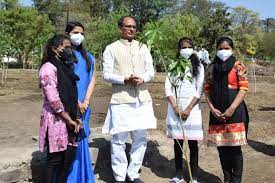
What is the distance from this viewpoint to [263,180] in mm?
4984

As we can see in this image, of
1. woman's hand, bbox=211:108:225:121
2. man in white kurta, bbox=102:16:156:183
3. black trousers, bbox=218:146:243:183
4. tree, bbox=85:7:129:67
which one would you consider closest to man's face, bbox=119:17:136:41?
man in white kurta, bbox=102:16:156:183

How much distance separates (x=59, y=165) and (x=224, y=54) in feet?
6.86

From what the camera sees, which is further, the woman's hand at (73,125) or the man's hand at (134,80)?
the man's hand at (134,80)

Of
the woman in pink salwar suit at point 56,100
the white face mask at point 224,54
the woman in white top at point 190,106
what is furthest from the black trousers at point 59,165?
the white face mask at point 224,54

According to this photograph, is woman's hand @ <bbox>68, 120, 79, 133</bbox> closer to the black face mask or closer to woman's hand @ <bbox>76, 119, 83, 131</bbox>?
woman's hand @ <bbox>76, 119, 83, 131</bbox>

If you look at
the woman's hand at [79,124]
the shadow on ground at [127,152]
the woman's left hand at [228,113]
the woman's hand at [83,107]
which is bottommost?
the shadow on ground at [127,152]

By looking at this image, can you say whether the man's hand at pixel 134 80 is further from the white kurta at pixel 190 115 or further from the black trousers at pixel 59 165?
the black trousers at pixel 59 165

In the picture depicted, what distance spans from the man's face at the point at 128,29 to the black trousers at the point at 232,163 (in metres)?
1.64

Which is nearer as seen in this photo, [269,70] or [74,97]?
[74,97]

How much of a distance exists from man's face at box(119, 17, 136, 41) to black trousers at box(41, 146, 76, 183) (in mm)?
1348

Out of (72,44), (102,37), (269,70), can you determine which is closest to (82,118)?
(72,44)

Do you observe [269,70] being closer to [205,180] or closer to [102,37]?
[102,37]

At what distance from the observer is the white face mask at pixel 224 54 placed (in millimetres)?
4477

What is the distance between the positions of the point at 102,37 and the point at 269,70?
17.8 m
